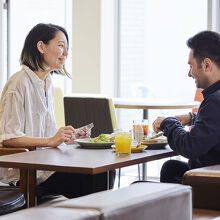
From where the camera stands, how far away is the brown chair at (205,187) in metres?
2.26

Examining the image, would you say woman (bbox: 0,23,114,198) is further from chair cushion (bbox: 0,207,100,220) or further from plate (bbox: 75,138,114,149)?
chair cushion (bbox: 0,207,100,220)

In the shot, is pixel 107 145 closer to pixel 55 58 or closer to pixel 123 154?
pixel 123 154

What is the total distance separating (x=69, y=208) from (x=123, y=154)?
4.36ft

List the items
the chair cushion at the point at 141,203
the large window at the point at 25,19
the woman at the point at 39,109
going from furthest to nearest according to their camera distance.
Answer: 1. the large window at the point at 25,19
2. the woman at the point at 39,109
3. the chair cushion at the point at 141,203

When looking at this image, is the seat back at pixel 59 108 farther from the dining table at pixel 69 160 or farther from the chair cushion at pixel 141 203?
the chair cushion at pixel 141 203

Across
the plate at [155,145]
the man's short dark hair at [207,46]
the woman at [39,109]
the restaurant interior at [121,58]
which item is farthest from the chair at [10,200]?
the man's short dark hair at [207,46]

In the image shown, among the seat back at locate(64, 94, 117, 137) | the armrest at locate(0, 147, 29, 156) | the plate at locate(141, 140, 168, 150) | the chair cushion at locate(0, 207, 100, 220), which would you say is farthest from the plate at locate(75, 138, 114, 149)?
the chair cushion at locate(0, 207, 100, 220)

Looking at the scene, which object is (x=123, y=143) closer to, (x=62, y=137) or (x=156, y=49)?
(x=62, y=137)

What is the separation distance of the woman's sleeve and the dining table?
0.92 feet

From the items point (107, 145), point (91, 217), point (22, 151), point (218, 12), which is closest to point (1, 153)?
point (22, 151)

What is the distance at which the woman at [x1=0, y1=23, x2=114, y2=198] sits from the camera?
2959 millimetres

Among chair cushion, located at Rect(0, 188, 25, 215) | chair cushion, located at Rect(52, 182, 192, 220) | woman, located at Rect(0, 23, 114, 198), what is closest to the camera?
chair cushion, located at Rect(52, 182, 192, 220)


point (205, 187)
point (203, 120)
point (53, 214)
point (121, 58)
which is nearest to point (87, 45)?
point (121, 58)

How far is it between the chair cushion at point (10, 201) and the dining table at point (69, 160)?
75 millimetres
